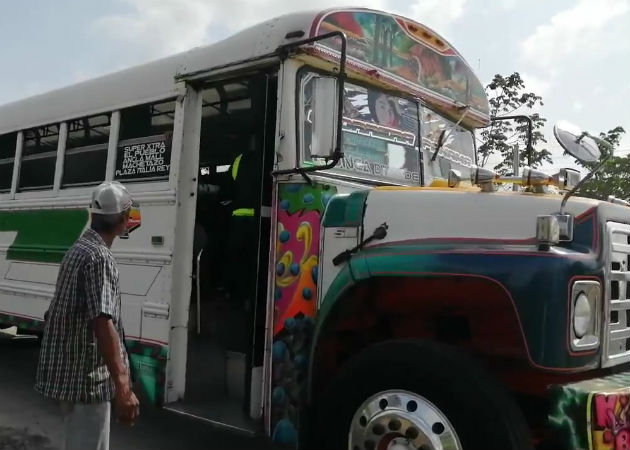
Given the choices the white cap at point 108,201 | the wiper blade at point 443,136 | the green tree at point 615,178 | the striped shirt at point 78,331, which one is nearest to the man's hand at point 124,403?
the striped shirt at point 78,331

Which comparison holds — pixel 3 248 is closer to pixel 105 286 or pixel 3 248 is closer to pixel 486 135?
pixel 105 286

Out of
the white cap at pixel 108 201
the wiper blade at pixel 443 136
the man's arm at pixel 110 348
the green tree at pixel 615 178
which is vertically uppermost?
the green tree at pixel 615 178

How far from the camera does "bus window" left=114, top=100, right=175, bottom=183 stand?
433 centimetres

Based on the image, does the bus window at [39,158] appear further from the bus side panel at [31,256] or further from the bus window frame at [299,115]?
the bus window frame at [299,115]

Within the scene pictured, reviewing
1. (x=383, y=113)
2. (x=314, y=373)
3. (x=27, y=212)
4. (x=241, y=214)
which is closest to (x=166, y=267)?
(x=241, y=214)

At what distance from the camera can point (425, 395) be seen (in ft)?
8.89

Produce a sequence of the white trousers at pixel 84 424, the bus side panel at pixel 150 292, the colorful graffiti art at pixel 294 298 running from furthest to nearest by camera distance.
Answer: the bus side panel at pixel 150 292
the colorful graffiti art at pixel 294 298
the white trousers at pixel 84 424

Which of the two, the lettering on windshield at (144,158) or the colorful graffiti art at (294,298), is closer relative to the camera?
the colorful graffiti art at (294,298)

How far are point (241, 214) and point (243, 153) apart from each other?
475 mm

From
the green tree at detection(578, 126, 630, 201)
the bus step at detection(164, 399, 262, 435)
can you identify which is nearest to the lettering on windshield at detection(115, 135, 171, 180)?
the bus step at detection(164, 399, 262, 435)

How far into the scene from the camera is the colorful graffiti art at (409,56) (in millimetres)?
3756

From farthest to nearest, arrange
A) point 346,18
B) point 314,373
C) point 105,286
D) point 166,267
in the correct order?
1. point 166,267
2. point 346,18
3. point 314,373
4. point 105,286

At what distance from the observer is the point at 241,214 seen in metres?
4.24

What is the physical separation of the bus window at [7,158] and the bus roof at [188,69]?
134 mm
